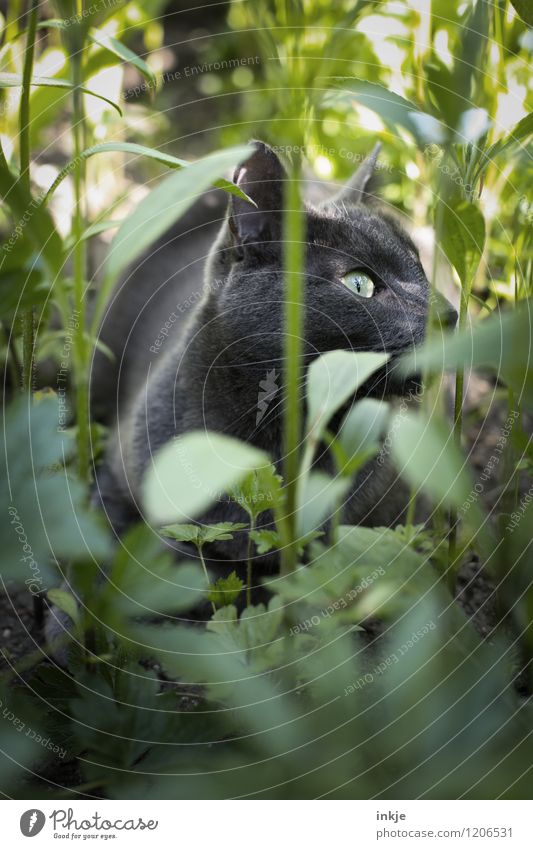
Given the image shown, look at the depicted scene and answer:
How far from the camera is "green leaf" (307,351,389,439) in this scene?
58 centimetres

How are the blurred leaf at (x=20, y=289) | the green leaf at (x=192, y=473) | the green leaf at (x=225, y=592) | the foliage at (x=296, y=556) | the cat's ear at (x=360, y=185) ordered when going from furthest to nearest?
the cat's ear at (x=360, y=185), the green leaf at (x=225, y=592), the blurred leaf at (x=20, y=289), the foliage at (x=296, y=556), the green leaf at (x=192, y=473)

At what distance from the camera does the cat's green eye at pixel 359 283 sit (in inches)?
44.6

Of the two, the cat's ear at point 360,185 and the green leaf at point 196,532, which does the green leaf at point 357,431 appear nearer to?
Answer: the green leaf at point 196,532

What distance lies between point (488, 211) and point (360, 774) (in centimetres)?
82

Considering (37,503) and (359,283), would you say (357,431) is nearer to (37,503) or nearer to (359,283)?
(37,503)

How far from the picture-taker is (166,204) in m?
0.56

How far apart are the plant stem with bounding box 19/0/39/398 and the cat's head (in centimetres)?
34

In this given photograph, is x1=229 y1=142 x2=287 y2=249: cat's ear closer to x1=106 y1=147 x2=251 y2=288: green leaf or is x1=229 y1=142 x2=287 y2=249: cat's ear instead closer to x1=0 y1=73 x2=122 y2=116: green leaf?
x1=0 y1=73 x2=122 y2=116: green leaf

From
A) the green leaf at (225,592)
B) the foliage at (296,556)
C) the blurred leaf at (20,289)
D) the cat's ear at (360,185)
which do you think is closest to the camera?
the foliage at (296,556)

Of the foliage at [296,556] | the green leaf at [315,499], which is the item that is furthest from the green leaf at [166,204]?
the green leaf at [315,499]

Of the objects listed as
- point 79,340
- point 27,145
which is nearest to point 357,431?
point 79,340

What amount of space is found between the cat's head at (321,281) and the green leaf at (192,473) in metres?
0.57

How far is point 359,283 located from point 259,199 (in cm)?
20
